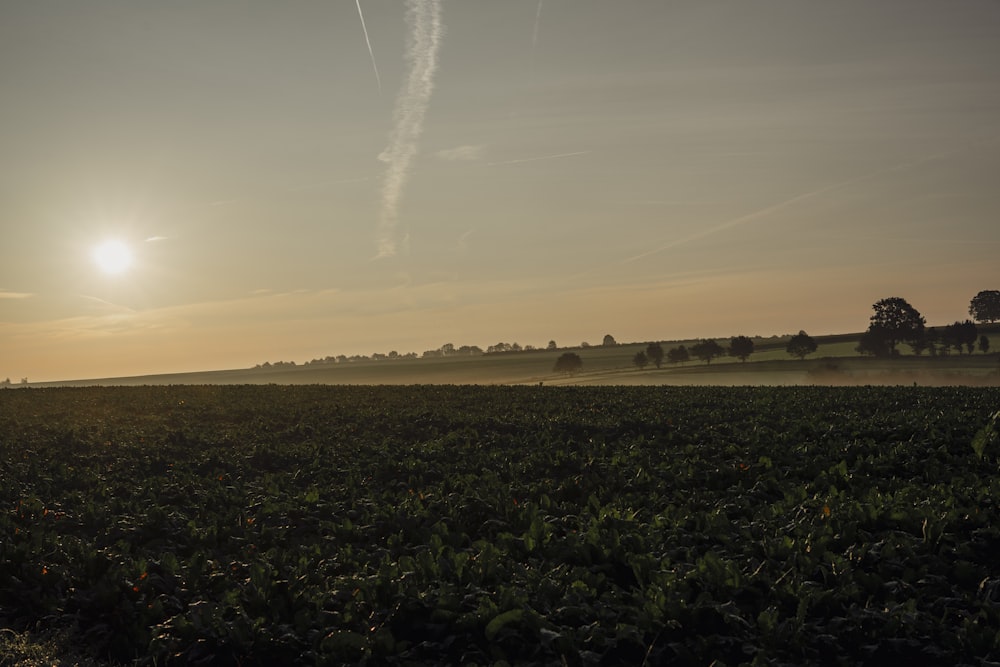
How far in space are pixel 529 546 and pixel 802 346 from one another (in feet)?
372

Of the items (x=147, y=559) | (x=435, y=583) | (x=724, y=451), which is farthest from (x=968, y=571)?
(x=147, y=559)

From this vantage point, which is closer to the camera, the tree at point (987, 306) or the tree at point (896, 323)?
the tree at point (896, 323)

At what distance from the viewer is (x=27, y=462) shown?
2177cm

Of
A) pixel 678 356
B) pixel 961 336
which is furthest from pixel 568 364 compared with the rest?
pixel 961 336

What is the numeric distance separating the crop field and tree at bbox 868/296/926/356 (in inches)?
3641

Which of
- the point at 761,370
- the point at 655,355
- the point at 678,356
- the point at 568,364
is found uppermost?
the point at 655,355

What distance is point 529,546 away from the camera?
11.0m

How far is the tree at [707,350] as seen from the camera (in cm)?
12544

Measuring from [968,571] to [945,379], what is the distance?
83.3m

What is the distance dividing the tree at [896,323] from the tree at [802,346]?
9122 millimetres

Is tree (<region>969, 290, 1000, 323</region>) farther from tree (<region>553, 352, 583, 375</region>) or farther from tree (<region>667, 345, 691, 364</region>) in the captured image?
tree (<region>553, 352, 583, 375</region>)

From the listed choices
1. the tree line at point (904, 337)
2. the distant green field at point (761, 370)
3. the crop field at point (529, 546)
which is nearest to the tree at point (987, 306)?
the distant green field at point (761, 370)

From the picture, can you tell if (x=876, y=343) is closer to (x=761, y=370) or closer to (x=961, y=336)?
(x=961, y=336)

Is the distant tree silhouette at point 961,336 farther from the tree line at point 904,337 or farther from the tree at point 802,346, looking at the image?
the tree at point 802,346
